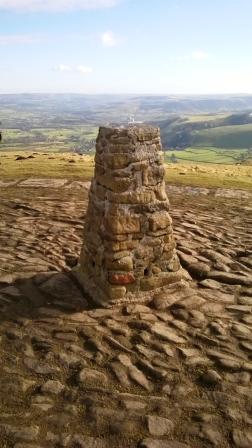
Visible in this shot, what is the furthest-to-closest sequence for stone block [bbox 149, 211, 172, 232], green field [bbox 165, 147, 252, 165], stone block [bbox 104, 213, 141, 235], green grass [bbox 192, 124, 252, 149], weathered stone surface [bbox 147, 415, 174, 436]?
green grass [bbox 192, 124, 252, 149]
green field [bbox 165, 147, 252, 165]
stone block [bbox 149, 211, 172, 232]
stone block [bbox 104, 213, 141, 235]
weathered stone surface [bbox 147, 415, 174, 436]

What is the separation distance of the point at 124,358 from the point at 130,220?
8.02 ft

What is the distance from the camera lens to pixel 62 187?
19.6 meters

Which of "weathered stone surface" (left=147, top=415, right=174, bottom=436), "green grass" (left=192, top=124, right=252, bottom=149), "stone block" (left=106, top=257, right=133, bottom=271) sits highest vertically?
"stone block" (left=106, top=257, right=133, bottom=271)

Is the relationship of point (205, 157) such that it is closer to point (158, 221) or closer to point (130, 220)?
point (158, 221)

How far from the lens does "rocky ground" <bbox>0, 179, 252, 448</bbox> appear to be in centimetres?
484

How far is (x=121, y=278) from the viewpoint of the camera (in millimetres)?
7520

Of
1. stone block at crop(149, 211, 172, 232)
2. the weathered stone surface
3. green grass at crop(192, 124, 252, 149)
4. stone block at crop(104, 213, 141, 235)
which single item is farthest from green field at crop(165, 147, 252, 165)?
the weathered stone surface

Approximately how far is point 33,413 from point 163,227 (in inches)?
158

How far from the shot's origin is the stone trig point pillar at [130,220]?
24.4 feet

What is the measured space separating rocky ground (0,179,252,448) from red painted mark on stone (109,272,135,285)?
1.50ft

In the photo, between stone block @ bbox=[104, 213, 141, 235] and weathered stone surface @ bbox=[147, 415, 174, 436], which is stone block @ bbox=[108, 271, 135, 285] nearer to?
stone block @ bbox=[104, 213, 141, 235]

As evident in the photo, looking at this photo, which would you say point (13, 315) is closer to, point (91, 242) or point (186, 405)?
point (91, 242)

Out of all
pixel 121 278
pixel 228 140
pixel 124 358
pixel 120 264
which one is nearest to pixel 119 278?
pixel 121 278

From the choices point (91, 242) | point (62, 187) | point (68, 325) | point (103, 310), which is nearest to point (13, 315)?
point (68, 325)
